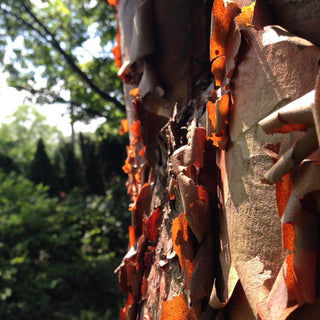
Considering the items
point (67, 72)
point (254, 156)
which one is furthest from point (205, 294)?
point (67, 72)

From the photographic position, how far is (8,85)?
200 inches

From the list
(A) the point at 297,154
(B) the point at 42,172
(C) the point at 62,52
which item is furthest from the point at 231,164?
(B) the point at 42,172

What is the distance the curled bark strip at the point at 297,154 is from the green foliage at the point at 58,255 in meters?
3.45

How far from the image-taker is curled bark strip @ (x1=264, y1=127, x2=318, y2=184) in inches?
13.2

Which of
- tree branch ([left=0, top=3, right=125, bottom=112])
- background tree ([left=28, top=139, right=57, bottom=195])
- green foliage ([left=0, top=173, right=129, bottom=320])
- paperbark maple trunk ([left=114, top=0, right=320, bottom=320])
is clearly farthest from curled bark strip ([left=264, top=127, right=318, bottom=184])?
background tree ([left=28, top=139, right=57, bottom=195])

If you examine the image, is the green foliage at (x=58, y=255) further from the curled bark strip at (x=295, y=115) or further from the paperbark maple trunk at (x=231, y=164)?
the curled bark strip at (x=295, y=115)

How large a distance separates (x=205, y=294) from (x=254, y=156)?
0.25 m

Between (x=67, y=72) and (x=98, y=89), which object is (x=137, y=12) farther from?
(x=67, y=72)

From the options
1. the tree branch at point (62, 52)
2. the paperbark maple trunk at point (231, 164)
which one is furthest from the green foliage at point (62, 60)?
the paperbark maple trunk at point (231, 164)

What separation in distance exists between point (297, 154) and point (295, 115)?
0.04 m

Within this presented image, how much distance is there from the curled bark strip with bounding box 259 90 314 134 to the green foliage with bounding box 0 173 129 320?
3.46 m

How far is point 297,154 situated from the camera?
1.12 ft

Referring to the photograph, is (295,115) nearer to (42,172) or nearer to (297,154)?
(297,154)

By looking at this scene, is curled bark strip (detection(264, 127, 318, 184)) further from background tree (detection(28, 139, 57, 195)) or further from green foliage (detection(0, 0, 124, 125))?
background tree (detection(28, 139, 57, 195))
